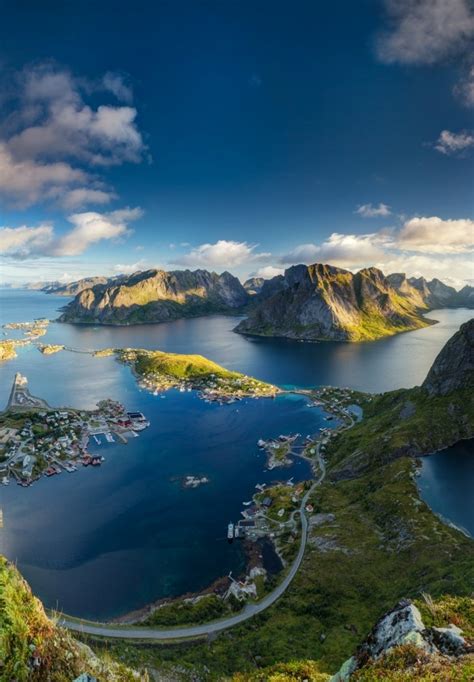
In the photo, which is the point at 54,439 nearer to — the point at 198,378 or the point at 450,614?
the point at 198,378

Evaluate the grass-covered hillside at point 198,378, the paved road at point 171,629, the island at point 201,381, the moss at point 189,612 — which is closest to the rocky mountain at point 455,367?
the paved road at point 171,629

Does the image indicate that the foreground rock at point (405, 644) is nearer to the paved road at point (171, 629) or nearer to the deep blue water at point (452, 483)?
A: the paved road at point (171, 629)

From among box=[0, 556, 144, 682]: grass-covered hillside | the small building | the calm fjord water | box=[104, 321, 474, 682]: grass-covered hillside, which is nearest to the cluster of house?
the calm fjord water

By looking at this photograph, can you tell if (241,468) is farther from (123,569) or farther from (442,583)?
(442,583)

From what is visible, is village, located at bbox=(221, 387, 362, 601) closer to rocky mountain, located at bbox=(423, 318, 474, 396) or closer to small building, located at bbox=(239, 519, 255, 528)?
small building, located at bbox=(239, 519, 255, 528)

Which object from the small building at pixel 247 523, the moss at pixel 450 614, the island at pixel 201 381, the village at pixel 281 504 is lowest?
the small building at pixel 247 523

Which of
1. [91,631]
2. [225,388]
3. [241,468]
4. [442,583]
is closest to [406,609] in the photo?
[442,583]

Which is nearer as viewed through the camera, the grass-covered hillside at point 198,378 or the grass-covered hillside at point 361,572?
the grass-covered hillside at point 361,572
